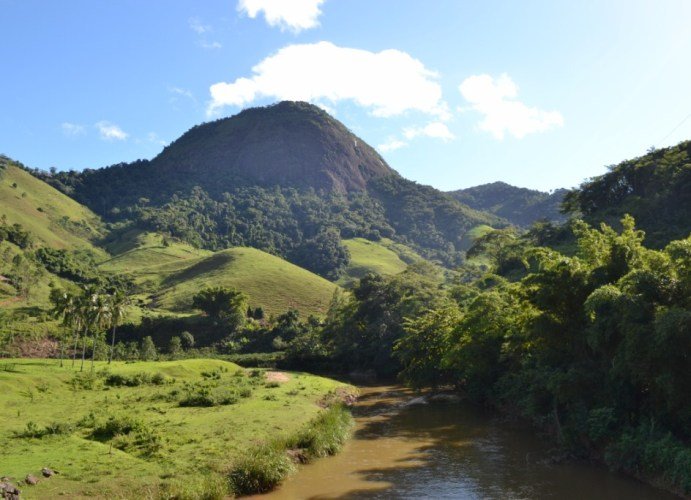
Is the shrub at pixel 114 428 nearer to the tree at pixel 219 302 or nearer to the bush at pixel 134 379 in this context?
the bush at pixel 134 379

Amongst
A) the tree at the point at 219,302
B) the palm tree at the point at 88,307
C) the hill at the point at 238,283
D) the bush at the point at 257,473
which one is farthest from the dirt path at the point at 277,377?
the hill at the point at 238,283

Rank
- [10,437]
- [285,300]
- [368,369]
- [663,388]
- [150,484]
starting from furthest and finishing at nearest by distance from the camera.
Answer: [285,300], [368,369], [10,437], [663,388], [150,484]

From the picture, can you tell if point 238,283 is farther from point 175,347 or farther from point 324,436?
point 324,436

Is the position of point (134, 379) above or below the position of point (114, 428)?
below

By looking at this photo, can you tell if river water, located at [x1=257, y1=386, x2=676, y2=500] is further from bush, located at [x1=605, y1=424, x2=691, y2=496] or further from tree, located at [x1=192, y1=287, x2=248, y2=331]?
tree, located at [x1=192, y1=287, x2=248, y2=331]

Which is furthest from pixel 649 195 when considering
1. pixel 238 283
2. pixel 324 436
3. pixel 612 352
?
pixel 238 283

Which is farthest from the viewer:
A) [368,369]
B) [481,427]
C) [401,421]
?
[368,369]

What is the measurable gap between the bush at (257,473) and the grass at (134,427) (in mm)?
749

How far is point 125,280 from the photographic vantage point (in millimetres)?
172625

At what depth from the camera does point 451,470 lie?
3189 centimetres

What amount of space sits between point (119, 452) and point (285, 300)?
433ft

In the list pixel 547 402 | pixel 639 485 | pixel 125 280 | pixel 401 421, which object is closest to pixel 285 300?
pixel 125 280

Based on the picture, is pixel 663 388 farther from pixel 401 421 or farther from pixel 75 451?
pixel 75 451

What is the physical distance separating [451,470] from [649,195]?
257 feet
